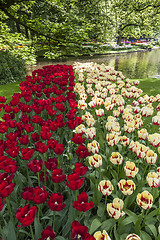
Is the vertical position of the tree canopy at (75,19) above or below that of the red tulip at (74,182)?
above

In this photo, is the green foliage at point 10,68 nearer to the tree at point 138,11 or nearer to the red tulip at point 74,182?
the red tulip at point 74,182

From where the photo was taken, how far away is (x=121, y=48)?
1362 inches

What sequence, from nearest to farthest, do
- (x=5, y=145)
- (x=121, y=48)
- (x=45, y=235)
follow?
1. (x=45, y=235)
2. (x=5, y=145)
3. (x=121, y=48)

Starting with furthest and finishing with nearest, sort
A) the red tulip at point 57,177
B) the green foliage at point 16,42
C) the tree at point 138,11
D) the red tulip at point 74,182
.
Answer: the tree at point 138,11 < the green foliage at point 16,42 < the red tulip at point 57,177 < the red tulip at point 74,182

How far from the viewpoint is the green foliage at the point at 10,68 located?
30.2 ft

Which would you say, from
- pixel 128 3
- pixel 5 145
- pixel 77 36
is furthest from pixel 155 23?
pixel 5 145

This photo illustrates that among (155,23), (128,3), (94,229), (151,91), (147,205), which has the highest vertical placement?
(128,3)

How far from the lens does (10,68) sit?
9820mm

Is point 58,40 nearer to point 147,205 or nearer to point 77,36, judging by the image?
point 77,36

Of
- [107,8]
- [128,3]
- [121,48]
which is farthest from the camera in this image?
[121,48]

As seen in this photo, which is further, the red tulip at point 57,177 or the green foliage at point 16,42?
the green foliage at point 16,42

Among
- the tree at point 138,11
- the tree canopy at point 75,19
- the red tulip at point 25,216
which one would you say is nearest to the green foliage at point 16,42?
the tree canopy at point 75,19

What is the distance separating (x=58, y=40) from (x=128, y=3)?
50.2 feet

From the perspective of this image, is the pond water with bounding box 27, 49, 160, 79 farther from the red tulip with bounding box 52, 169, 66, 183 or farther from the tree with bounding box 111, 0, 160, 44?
the red tulip with bounding box 52, 169, 66, 183
